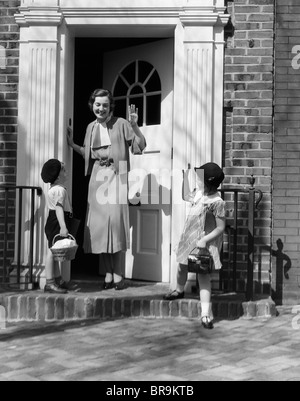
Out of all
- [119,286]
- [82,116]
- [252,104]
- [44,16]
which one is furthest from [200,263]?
[82,116]

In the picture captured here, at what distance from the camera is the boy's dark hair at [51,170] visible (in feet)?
18.1

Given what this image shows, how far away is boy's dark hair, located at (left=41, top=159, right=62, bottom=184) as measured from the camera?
5531 mm

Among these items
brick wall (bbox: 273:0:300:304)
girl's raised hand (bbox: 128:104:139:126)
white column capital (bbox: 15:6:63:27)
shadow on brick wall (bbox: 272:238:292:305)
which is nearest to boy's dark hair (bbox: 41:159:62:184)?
girl's raised hand (bbox: 128:104:139:126)

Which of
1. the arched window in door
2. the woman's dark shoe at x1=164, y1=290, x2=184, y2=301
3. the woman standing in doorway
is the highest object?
the arched window in door

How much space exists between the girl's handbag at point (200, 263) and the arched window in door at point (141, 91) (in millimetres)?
2010

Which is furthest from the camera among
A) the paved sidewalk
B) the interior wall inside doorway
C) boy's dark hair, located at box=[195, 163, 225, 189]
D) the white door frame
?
the interior wall inside doorway

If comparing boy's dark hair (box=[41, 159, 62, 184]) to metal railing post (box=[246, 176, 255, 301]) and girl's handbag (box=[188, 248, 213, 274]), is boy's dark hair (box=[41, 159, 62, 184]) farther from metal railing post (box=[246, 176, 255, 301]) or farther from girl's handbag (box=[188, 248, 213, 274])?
metal railing post (box=[246, 176, 255, 301])

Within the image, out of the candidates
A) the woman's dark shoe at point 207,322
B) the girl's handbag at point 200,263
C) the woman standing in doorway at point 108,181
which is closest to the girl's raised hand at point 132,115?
the woman standing in doorway at point 108,181

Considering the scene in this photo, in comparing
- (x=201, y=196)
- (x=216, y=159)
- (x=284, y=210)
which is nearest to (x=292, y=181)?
(x=284, y=210)

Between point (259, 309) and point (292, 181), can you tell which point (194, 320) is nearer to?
point (259, 309)

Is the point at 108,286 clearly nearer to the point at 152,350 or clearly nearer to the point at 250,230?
the point at 250,230

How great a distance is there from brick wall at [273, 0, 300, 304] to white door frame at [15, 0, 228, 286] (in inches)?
22.3

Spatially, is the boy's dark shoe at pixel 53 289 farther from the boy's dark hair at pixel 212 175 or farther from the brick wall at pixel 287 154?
the brick wall at pixel 287 154

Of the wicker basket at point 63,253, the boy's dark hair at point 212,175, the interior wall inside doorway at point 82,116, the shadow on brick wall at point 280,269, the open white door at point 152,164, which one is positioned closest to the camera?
the boy's dark hair at point 212,175
